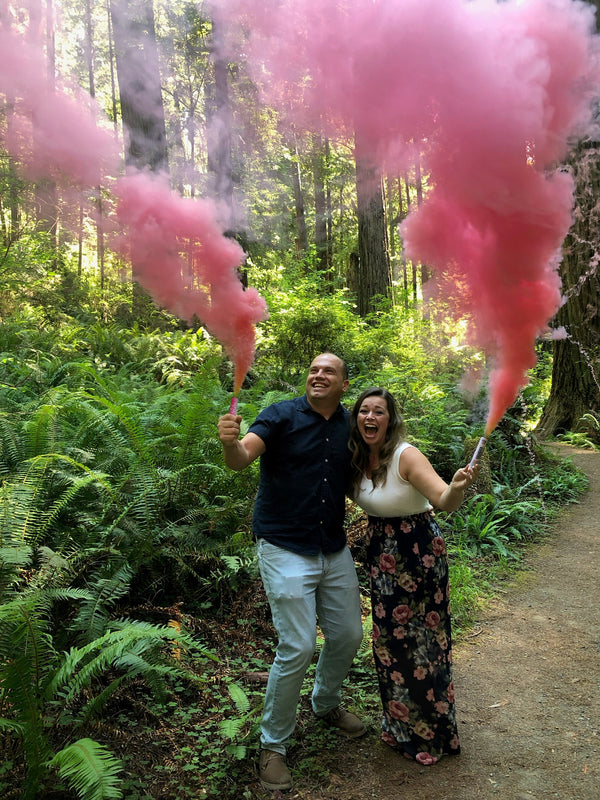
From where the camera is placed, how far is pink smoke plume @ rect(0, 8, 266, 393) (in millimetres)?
3307

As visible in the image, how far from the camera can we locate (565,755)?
289cm

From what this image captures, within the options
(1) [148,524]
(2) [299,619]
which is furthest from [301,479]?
(1) [148,524]

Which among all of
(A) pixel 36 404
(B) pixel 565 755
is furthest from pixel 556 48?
(A) pixel 36 404

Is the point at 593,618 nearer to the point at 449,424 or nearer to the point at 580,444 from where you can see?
the point at 449,424

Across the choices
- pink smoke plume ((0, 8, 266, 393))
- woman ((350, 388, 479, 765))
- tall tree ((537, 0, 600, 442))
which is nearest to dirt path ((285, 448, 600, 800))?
woman ((350, 388, 479, 765))

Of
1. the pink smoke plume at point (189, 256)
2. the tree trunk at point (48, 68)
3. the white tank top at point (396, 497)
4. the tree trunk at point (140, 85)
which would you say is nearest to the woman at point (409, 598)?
the white tank top at point (396, 497)

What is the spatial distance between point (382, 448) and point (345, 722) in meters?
1.55

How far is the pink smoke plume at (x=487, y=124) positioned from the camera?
8.30ft

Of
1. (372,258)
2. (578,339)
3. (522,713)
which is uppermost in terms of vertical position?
(372,258)

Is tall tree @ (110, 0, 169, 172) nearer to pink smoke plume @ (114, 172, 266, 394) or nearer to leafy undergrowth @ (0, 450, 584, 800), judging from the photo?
pink smoke plume @ (114, 172, 266, 394)

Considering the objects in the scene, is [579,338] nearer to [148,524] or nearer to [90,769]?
[148,524]

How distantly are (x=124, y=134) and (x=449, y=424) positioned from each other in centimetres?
524

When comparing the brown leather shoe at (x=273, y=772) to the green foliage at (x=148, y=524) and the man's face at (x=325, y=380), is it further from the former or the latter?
the man's face at (x=325, y=380)

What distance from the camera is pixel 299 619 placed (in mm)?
2611
